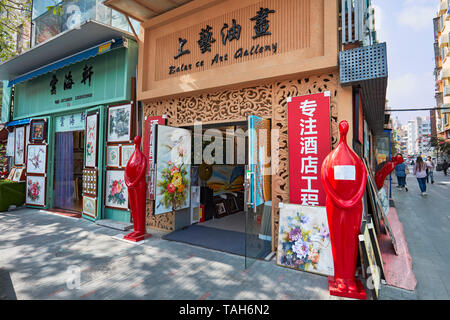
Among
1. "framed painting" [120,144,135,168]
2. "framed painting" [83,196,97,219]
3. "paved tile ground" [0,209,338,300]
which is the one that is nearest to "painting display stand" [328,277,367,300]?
"paved tile ground" [0,209,338,300]

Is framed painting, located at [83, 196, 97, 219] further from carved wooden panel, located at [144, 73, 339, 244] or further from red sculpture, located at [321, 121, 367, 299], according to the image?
red sculpture, located at [321, 121, 367, 299]

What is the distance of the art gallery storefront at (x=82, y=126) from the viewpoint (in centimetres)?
547

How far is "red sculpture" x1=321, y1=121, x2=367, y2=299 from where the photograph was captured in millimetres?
2469

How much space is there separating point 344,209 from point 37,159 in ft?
27.6

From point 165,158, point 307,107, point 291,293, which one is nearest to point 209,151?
point 165,158

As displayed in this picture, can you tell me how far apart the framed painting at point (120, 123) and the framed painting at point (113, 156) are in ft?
0.66

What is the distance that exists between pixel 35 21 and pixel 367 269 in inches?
422

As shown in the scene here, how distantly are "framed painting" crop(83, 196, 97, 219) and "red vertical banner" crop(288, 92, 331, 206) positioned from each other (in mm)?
4729

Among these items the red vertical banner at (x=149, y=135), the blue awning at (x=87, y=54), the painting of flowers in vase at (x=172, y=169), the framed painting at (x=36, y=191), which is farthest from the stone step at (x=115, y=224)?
the blue awning at (x=87, y=54)

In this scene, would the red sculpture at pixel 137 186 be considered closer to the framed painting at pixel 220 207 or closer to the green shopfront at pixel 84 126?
the green shopfront at pixel 84 126

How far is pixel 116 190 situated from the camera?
555cm
